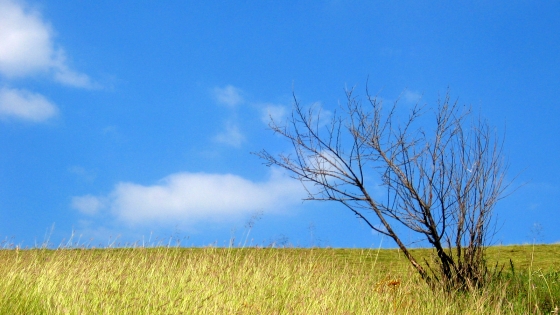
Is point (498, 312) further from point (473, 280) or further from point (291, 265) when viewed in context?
point (291, 265)

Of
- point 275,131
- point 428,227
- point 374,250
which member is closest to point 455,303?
point 428,227

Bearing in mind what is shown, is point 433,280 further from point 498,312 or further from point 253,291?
point 253,291

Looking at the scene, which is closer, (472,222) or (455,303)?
(455,303)

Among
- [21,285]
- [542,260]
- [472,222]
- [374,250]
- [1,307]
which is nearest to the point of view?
[1,307]

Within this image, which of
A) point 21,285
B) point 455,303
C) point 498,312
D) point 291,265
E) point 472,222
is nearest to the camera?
point 21,285

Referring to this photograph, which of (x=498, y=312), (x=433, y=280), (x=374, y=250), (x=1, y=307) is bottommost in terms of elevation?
(x=1, y=307)

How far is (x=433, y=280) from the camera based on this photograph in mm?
6820

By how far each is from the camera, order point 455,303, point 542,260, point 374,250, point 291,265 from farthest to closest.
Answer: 1. point 374,250
2. point 542,260
3. point 291,265
4. point 455,303

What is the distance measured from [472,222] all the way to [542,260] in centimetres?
443

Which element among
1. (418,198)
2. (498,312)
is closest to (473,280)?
(498,312)

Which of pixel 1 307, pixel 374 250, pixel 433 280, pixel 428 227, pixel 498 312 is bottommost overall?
pixel 1 307

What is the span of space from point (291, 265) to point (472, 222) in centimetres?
303

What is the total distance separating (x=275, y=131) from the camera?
22.3ft

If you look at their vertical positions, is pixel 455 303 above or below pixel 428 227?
below
